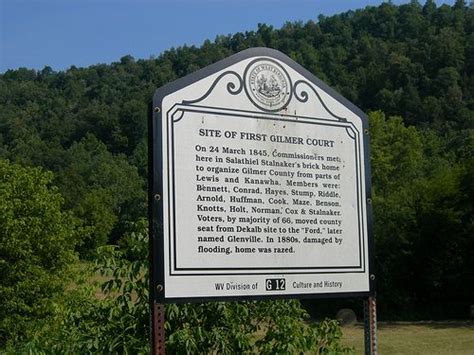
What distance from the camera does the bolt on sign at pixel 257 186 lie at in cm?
429

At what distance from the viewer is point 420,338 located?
25094 mm

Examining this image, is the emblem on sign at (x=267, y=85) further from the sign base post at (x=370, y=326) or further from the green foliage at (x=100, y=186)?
the green foliage at (x=100, y=186)

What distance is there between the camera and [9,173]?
15.7 metres

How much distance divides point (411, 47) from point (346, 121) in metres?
98.0

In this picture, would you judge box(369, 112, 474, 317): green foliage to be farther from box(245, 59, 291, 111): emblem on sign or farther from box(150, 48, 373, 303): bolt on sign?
box(245, 59, 291, 111): emblem on sign

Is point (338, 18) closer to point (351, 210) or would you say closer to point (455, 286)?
point (455, 286)

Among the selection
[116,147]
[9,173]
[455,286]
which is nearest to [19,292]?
[9,173]

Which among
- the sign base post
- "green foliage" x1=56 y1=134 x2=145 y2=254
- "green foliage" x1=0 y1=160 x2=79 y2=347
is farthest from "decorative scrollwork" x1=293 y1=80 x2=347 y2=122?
"green foliage" x1=56 y1=134 x2=145 y2=254

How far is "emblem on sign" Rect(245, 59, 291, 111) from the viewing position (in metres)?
4.76

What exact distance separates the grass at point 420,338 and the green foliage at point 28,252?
871 centimetres

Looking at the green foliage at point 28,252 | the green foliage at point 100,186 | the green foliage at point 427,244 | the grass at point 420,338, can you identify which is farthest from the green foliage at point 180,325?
the green foliage at point 100,186

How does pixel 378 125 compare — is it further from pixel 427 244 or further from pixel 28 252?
pixel 28 252

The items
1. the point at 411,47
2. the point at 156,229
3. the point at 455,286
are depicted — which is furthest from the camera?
the point at 411,47

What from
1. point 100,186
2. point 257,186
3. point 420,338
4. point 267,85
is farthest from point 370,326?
point 100,186
